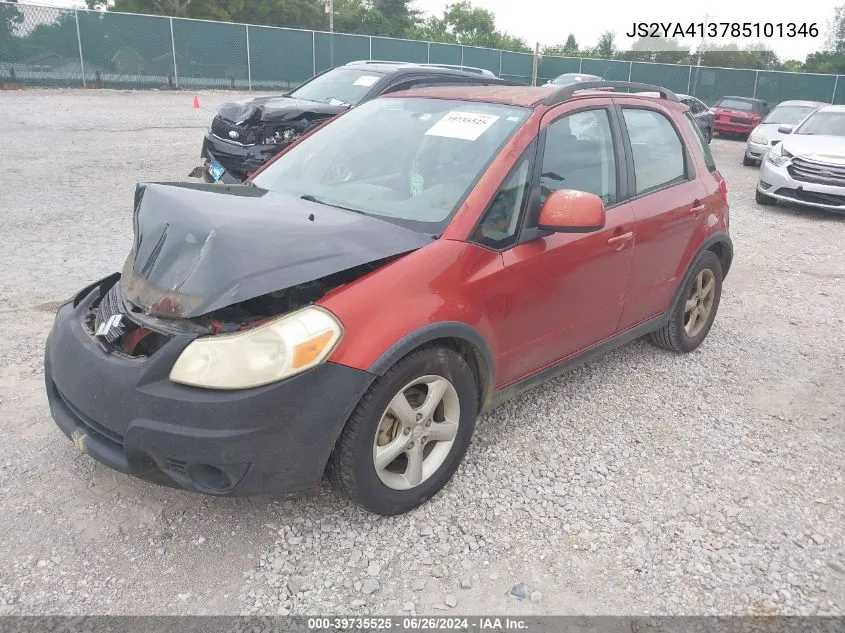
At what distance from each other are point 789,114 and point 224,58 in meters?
19.5

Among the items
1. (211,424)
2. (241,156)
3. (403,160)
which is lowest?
(211,424)

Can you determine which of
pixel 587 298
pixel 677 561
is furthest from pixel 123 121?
pixel 677 561

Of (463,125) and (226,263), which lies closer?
(226,263)

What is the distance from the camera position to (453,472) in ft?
9.75

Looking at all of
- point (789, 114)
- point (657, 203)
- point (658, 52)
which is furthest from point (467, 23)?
point (657, 203)

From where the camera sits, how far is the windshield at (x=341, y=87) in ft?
29.0

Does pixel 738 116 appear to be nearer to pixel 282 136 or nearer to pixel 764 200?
pixel 764 200

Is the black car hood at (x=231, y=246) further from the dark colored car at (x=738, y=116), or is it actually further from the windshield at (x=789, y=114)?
the dark colored car at (x=738, y=116)

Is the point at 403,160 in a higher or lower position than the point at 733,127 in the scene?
higher

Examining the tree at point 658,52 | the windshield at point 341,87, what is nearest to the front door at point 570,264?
the windshield at point 341,87

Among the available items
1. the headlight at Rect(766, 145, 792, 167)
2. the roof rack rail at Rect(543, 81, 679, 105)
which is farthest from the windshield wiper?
the headlight at Rect(766, 145, 792, 167)

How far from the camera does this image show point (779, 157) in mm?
9977

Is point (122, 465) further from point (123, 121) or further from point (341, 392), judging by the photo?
point (123, 121)

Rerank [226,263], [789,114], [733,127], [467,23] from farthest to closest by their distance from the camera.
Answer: [467,23] → [733,127] → [789,114] → [226,263]
